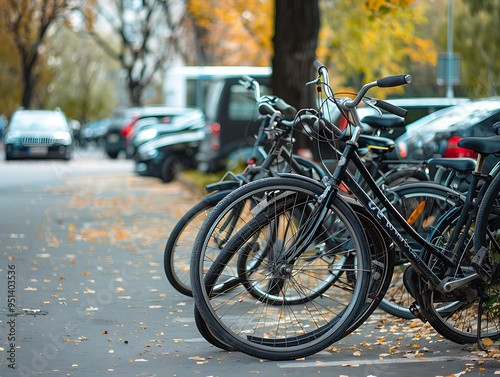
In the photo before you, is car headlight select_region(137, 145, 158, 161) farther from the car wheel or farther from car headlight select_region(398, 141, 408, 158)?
car headlight select_region(398, 141, 408, 158)

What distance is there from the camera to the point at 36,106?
70.8 m

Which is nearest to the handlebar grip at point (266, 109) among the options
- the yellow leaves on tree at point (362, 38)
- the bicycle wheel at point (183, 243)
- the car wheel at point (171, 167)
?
the bicycle wheel at point (183, 243)

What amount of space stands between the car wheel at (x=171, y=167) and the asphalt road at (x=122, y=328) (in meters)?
8.37

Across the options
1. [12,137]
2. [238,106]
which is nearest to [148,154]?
[238,106]

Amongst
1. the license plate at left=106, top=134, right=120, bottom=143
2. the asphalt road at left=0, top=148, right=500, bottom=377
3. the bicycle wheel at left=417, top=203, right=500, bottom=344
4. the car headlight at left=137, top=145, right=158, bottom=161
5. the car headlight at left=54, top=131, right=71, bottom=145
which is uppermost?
the bicycle wheel at left=417, top=203, right=500, bottom=344

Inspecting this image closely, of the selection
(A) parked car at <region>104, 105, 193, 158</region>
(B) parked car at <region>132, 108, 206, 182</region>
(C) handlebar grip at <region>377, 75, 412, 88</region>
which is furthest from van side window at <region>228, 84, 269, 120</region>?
(C) handlebar grip at <region>377, 75, 412, 88</region>

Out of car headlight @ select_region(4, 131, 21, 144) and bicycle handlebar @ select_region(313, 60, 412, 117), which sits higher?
bicycle handlebar @ select_region(313, 60, 412, 117)

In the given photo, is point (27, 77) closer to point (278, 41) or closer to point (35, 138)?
point (35, 138)

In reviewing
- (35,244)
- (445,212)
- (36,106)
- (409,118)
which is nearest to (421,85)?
(36,106)

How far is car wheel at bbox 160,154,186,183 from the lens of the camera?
2117 centimetres

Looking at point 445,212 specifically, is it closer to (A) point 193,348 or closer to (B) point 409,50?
(A) point 193,348

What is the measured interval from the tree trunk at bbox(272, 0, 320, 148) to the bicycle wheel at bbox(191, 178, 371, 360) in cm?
→ 847

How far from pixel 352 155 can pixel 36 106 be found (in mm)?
66734

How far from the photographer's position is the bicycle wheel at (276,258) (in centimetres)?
554
